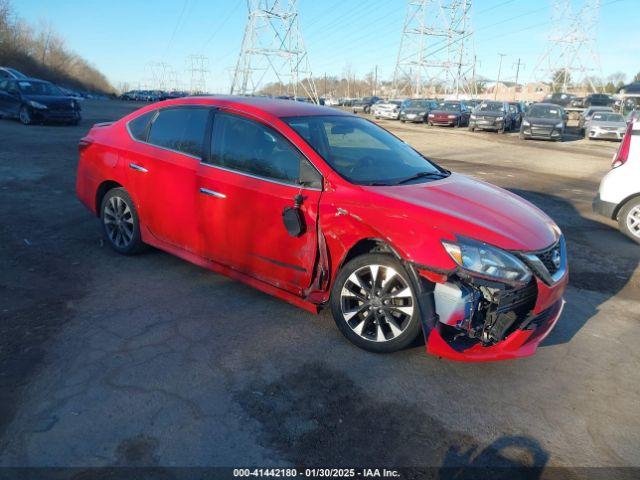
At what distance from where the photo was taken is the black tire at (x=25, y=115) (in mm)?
17744

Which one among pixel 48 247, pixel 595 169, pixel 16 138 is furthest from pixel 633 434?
pixel 16 138

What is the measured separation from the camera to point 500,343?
10.9 feet

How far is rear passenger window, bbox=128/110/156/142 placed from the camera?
5.02m

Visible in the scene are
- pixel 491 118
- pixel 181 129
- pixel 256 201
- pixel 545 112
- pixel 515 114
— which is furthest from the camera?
pixel 515 114

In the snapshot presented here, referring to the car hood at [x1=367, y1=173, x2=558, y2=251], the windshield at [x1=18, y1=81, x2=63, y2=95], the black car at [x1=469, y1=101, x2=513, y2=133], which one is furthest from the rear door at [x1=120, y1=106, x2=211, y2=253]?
the black car at [x1=469, y1=101, x2=513, y2=133]

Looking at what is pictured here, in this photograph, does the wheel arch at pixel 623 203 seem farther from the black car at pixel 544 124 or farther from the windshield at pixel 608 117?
the windshield at pixel 608 117

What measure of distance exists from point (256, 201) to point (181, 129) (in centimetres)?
131

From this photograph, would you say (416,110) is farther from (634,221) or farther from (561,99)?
(634,221)

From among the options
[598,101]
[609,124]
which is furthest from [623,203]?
[598,101]

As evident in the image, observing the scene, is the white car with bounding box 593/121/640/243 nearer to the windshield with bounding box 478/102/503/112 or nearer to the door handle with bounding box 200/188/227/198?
the door handle with bounding box 200/188/227/198

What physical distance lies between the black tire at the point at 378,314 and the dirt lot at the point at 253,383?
0.34 feet

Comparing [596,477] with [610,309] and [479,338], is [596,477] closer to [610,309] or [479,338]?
[479,338]

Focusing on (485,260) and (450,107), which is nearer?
(485,260)

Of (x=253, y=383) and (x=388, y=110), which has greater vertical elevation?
(x=388, y=110)
